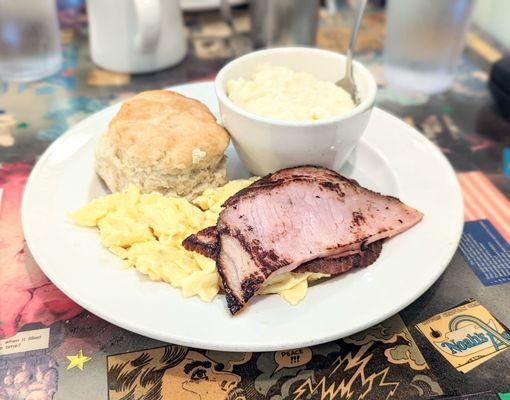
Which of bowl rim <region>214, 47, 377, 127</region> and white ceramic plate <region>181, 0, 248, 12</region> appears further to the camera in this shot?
white ceramic plate <region>181, 0, 248, 12</region>

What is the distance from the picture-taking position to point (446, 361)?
986mm

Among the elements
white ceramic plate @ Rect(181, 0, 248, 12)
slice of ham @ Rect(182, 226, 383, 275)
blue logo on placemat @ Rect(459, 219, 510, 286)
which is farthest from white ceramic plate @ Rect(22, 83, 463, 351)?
white ceramic plate @ Rect(181, 0, 248, 12)

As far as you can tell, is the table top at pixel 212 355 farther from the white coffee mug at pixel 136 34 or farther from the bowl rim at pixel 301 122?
the white coffee mug at pixel 136 34

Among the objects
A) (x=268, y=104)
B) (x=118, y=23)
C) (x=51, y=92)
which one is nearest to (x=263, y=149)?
(x=268, y=104)

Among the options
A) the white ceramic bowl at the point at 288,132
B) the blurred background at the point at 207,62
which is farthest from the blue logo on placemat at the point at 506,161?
the white ceramic bowl at the point at 288,132

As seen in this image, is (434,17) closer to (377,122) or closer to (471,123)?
(471,123)

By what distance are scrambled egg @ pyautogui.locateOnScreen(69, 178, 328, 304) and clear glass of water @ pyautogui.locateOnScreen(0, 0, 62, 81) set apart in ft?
3.52

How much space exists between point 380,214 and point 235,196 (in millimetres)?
317

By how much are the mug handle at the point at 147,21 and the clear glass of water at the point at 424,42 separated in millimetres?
877

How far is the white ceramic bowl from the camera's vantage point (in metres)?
1.16

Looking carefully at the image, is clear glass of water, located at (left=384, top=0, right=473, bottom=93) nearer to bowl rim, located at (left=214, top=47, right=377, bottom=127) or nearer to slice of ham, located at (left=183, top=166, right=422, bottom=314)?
bowl rim, located at (left=214, top=47, right=377, bottom=127)

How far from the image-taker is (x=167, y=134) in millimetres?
1193

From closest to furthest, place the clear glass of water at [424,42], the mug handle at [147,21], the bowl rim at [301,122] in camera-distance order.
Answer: the bowl rim at [301,122], the mug handle at [147,21], the clear glass of water at [424,42]

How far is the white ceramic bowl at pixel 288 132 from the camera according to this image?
1.16m
